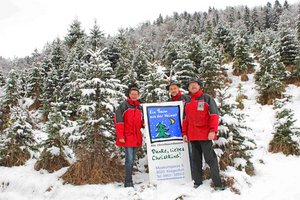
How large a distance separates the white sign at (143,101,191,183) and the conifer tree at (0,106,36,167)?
14.3ft

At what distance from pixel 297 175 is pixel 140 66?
13169 mm

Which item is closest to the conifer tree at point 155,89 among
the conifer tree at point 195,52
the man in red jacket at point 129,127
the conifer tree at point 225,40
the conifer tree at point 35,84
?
the man in red jacket at point 129,127

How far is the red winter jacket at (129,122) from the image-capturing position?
647 cm

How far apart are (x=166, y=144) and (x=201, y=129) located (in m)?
1.04

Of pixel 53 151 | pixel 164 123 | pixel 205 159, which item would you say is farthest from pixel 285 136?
pixel 53 151

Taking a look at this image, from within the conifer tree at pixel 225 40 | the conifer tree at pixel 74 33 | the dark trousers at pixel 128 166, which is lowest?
the dark trousers at pixel 128 166

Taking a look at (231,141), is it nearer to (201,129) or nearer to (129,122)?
(201,129)

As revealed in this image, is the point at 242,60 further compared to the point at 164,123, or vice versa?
the point at 242,60

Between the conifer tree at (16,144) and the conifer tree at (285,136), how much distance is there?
720cm

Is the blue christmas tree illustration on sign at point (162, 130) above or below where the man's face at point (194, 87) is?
below

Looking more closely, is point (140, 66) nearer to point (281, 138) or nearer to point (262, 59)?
point (262, 59)

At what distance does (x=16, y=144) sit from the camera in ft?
30.0

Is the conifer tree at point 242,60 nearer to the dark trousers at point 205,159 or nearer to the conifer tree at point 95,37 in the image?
the conifer tree at point 95,37

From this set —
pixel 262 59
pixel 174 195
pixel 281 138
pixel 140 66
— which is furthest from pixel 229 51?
pixel 174 195
